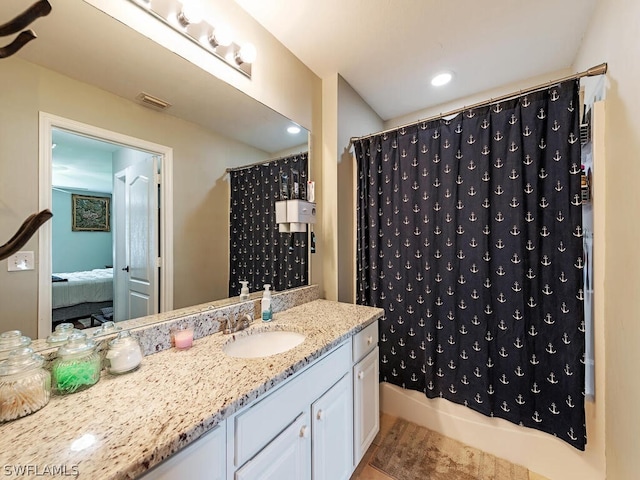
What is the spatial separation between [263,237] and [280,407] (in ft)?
3.07

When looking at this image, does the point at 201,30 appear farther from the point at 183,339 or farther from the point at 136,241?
the point at 183,339

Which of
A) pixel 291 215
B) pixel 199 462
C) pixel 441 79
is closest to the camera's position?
pixel 199 462

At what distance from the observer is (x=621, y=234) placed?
107 centimetres

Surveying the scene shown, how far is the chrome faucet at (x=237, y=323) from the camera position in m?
1.21

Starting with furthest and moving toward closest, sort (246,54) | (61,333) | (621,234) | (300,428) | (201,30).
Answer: (246,54)
(201,30)
(621,234)
(300,428)
(61,333)

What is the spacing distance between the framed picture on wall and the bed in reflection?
0.16 metres

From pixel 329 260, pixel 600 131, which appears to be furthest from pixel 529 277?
pixel 329 260

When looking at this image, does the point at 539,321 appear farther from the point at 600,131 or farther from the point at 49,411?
the point at 49,411

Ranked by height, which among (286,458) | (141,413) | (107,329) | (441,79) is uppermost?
(441,79)

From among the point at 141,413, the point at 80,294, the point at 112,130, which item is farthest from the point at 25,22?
the point at 141,413

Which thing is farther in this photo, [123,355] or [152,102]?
[152,102]

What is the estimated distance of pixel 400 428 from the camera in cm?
177

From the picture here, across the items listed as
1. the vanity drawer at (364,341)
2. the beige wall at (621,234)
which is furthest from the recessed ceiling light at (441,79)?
the vanity drawer at (364,341)

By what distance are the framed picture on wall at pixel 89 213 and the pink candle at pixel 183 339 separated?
1.58 feet
